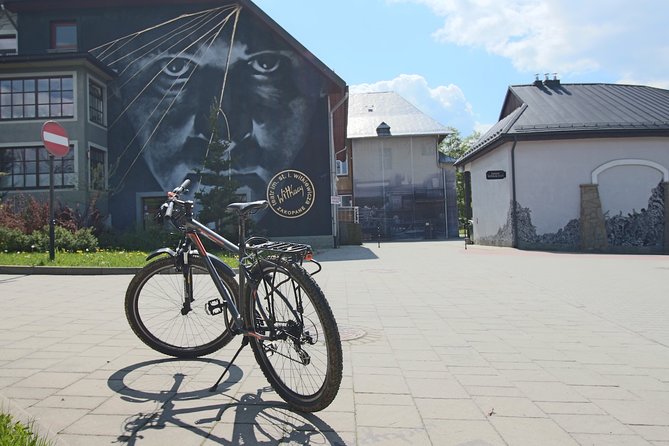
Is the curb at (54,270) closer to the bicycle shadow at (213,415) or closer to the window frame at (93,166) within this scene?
the bicycle shadow at (213,415)

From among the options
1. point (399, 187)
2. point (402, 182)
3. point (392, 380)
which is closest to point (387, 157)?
point (402, 182)

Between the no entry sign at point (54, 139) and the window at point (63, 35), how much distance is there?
1438 centimetres

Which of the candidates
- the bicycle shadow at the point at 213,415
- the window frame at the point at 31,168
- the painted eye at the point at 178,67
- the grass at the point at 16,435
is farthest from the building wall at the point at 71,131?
the grass at the point at 16,435

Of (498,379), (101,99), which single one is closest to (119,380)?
(498,379)

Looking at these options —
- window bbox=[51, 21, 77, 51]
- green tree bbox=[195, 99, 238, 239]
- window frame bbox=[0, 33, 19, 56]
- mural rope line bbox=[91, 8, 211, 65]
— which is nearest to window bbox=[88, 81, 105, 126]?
mural rope line bbox=[91, 8, 211, 65]

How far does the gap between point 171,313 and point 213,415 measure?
155 centimetres

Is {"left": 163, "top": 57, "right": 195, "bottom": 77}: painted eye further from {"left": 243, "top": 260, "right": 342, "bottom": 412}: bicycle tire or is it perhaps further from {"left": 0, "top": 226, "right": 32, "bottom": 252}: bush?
{"left": 243, "top": 260, "right": 342, "bottom": 412}: bicycle tire

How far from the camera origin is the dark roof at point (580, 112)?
68.3 feet

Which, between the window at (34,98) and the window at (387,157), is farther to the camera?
the window at (387,157)

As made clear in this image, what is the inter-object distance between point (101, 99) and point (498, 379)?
22.5 metres

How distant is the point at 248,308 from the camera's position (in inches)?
131

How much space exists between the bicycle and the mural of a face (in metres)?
17.6

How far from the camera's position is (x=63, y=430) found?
2.75 metres

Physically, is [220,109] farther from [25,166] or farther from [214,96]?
[25,166]
